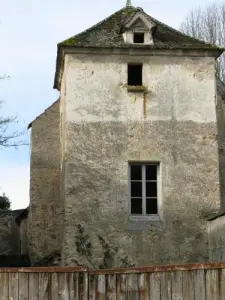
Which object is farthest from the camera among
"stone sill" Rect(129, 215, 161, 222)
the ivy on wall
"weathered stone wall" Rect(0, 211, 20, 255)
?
"weathered stone wall" Rect(0, 211, 20, 255)

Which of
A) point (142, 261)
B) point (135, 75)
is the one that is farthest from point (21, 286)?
point (135, 75)

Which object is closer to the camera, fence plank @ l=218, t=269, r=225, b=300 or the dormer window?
fence plank @ l=218, t=269, r=225, b=300

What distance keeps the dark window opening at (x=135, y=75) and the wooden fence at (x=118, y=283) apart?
36.3 ft

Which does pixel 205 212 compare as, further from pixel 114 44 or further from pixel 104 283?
pixel 104 283

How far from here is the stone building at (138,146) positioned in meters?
17.2

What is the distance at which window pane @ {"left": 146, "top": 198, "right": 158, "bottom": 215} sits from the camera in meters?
17.5

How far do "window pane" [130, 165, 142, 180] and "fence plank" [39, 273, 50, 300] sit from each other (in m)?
9.64

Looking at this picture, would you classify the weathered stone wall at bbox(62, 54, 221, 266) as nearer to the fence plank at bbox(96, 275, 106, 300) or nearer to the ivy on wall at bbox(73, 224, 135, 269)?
the ivy on wall at bbox(73, 224, 135, 269)

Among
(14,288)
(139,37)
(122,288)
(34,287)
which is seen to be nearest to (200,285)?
(122,288)

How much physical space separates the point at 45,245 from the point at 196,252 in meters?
5.98

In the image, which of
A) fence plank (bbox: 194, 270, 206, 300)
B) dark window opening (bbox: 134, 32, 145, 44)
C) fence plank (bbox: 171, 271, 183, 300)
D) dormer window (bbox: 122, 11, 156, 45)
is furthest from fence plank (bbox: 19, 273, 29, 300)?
dark window opening (bbox: 134, 32, 145, 44)

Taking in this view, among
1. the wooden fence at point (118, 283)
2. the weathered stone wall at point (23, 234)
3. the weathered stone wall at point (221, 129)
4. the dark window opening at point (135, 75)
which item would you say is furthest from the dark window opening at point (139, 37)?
the wooden fence at point (118, 283)

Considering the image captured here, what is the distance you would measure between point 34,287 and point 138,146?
9948mm

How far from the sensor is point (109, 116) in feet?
58.8
